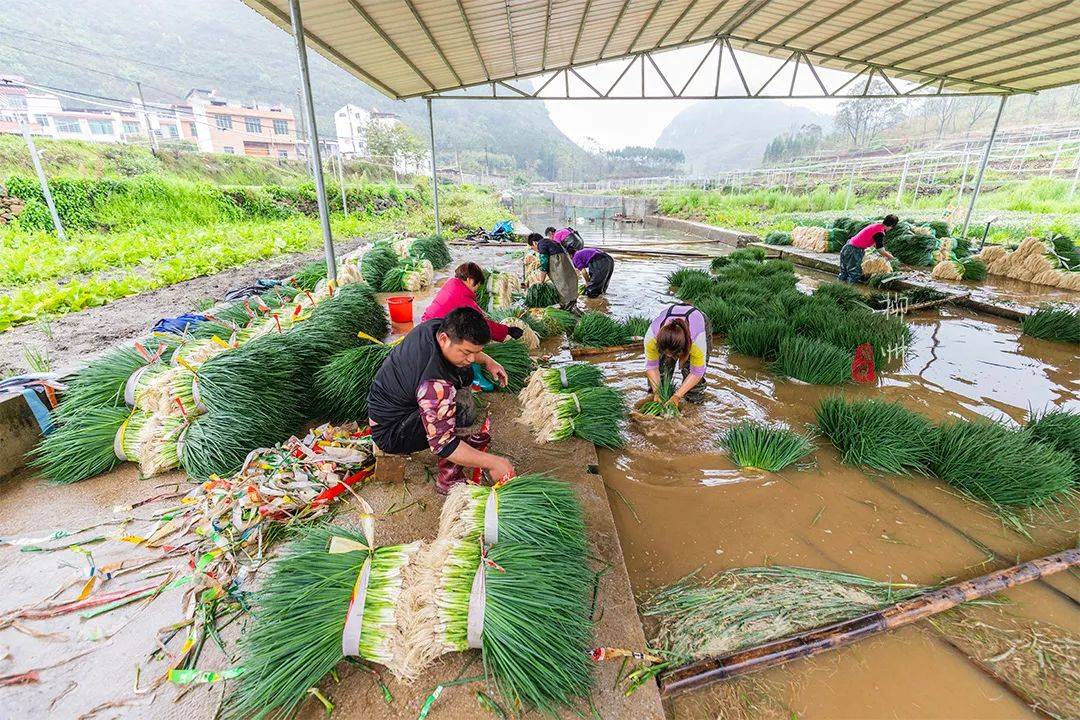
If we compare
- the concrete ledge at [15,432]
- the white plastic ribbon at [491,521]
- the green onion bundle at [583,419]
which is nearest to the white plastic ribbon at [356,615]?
the white plastic ribbon at [491,521]

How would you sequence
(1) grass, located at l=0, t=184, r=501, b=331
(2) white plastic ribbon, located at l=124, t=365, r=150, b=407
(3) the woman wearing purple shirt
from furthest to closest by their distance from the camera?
1. (3) the woman wearing purple shirt
2. (1) grass, located at l=0, t=184, r=501, b=331
3. (2) white plastic ribbon, located at l=124, t=365, r=150, b=407

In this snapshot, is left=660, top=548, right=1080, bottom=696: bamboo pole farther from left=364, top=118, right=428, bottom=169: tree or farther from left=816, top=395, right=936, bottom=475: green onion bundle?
left=364, top=118, right=428, bottom=169: tree

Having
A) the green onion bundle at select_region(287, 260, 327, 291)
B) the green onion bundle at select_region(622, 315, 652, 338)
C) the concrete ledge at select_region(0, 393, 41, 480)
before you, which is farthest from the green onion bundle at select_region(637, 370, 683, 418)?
the green onion bundle at select_region(287, 260, 327, 291)

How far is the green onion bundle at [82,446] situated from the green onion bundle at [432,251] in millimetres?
5427

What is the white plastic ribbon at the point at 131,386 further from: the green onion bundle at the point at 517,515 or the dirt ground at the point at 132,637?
the green onion bundle at the point at 517,515

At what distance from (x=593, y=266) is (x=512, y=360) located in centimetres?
350

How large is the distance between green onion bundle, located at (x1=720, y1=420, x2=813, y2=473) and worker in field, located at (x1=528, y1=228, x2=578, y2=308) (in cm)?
A: 358

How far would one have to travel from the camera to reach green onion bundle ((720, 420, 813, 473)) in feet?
9.52

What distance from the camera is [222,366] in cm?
269

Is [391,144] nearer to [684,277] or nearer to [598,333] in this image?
[684,277]

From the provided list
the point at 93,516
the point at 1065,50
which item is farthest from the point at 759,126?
the point at 93,516

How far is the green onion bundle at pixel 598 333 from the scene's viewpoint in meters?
4.98

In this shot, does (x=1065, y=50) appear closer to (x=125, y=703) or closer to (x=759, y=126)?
(x=125, y=703)

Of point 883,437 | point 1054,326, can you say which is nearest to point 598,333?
point 883,437
